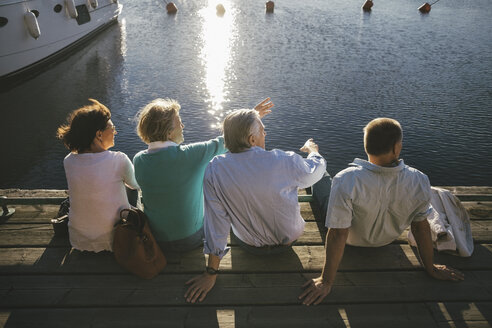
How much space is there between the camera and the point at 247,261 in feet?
9.78

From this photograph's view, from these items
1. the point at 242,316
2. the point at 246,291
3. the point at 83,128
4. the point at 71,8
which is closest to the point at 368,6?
the point at 71,8

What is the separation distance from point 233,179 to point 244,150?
21cm

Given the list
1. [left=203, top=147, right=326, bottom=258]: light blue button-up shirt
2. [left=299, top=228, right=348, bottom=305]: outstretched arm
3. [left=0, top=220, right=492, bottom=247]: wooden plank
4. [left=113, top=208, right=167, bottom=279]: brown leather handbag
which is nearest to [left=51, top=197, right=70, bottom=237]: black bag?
[left=0, top=220, right=492, bottom=247]: wooden plank

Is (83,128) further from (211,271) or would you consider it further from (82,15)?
(82,15)

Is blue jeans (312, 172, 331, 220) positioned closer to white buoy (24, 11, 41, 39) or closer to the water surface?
the water surface

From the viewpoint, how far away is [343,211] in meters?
2.53

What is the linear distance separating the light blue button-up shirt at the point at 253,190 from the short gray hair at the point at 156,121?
43 centimetres

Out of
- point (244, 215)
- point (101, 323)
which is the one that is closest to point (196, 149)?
point (244, 215)

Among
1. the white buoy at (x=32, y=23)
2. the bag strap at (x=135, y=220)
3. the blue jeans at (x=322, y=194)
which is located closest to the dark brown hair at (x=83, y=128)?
the bag strap at (x=135, y=220)

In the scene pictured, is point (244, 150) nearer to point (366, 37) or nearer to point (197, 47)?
point (197, 47)

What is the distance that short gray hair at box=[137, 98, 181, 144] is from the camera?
2707mm

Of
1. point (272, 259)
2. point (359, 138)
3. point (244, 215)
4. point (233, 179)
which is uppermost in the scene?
point (233, 179)

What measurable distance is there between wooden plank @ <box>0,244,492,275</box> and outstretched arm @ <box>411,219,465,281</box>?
14 centimetres

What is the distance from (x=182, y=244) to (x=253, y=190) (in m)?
0.85
